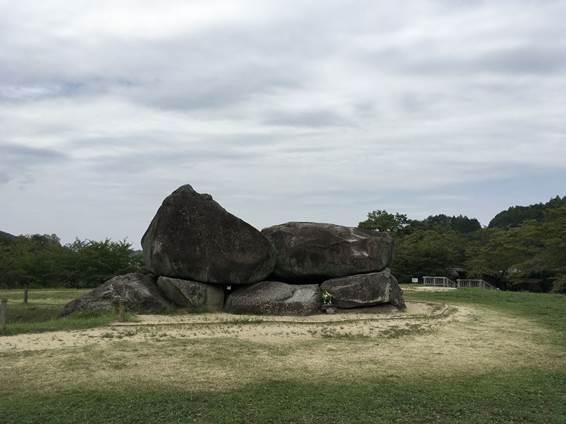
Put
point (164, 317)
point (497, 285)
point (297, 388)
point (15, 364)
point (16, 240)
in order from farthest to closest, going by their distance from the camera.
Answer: point (16, 240) < point (497, 285) < point (164, 317) < point (15, 364) < point (297, 388)

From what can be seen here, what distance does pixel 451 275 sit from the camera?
46312 mm

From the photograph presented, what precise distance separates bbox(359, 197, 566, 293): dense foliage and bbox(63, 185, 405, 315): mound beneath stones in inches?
898

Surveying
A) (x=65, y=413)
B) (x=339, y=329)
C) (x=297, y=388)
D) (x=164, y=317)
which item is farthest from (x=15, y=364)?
(x=339, y=329)

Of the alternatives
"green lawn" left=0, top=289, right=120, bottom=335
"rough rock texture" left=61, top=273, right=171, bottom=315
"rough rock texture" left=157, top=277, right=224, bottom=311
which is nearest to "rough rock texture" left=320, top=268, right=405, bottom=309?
"rough rock texture" left=157, top=277, right=224, bottom=311

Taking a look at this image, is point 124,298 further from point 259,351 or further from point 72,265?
point 72,265

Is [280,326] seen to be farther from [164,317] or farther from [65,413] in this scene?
[65,413]

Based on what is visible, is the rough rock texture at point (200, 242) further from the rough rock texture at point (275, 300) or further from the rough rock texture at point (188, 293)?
the rough rock texture at point (275, 300)

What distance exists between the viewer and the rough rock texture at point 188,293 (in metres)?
17.5

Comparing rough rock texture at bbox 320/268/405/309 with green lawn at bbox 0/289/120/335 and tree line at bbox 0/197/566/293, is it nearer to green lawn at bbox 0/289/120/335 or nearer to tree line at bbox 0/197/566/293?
green lawn at bbox 0/289/120/335

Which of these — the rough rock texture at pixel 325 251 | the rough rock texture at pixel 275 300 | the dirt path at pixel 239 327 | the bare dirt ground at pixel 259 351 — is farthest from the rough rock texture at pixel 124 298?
the rough rock texture at pixel 325 251

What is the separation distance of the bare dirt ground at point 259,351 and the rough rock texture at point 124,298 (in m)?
1.21

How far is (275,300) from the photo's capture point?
17.4m

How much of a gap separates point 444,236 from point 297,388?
42.3 metres

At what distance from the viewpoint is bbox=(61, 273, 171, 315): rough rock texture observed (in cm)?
1667
